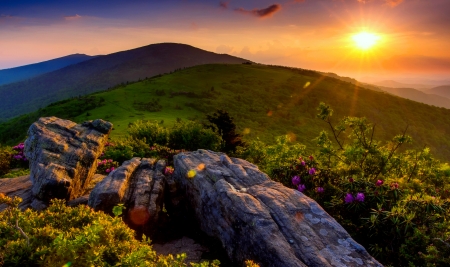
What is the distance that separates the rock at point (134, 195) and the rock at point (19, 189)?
2.81 meters

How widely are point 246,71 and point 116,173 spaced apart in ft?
276

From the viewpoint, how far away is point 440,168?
Result: 11.3 metres

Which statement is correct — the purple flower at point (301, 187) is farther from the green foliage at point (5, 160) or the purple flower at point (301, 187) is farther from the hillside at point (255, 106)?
the hillside at point (255, 106)

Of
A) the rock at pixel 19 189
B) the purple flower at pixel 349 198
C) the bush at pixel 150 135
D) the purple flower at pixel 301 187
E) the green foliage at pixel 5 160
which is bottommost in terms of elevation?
the green foliage at pixel 5 160

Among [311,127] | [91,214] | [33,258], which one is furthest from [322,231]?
[311,127]

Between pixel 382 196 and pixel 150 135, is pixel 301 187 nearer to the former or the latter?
pixel 382 196

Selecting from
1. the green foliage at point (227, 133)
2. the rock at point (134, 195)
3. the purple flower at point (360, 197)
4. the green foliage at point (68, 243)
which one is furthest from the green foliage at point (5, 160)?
the purple flower at point (360, 197)

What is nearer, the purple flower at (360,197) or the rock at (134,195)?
the purple flower at (360,197)

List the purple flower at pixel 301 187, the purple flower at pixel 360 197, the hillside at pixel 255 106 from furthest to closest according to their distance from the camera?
1. the hillside at pixel 255 106
2. the purple flower at pixel 301 187
3. the purple flower at pixel 360 197

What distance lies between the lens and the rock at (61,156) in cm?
934

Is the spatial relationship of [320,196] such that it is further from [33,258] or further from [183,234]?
[33,258]

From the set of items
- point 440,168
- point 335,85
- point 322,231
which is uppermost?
point 335,85

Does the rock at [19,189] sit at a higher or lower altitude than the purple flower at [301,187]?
lower

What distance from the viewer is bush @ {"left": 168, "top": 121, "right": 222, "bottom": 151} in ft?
70.6
